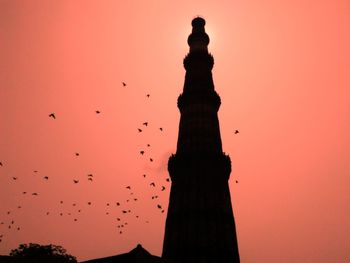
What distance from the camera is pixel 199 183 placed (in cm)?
3297

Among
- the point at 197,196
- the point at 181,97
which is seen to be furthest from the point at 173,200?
the point at 181,97

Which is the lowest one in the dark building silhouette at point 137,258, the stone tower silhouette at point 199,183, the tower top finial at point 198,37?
the dark building silhouette at point 137,258

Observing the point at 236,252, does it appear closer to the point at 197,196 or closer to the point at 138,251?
the point at 197,196

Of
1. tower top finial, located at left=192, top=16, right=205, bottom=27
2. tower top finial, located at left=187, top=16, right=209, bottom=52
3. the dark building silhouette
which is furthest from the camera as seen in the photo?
tower top finial, located at left=192, top=16, right=205, bottom=27

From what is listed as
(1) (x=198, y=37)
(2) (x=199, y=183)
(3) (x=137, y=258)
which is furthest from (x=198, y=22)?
(3) (x=137, y=258)

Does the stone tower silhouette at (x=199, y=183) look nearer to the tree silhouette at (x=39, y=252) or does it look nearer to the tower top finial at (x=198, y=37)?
the tower top finial at (x=198, y=37)

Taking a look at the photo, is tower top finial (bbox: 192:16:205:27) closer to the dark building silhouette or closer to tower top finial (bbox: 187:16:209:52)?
tower top finial (bbox: 187:16:209:52)

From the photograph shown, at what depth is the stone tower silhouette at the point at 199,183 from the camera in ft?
96.8

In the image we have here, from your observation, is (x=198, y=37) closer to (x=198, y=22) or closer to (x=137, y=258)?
(x=198, y=22)

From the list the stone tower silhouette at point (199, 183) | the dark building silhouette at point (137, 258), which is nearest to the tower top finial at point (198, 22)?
the stone tower silhouette at point (199, 183)

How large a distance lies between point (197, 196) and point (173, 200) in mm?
2625

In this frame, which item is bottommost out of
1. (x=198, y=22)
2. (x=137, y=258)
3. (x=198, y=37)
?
(x=137, y=258)

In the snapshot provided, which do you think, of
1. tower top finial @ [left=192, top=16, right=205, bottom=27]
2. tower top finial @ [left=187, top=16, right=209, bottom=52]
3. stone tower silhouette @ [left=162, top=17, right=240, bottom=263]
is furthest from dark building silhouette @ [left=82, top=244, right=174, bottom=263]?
tower top finial @ [left=192, top=16, right=205, bottom=27]

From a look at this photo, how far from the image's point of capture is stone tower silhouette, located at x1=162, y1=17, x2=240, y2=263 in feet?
96.8
